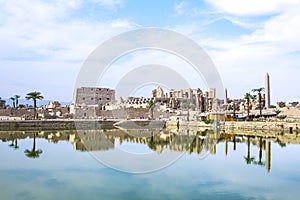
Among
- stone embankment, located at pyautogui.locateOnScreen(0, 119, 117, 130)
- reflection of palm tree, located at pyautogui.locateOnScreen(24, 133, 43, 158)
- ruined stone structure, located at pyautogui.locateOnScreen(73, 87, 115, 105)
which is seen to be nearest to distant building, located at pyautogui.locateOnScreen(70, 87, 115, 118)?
ruined stone structure, located at pyautogui.locateOnScreen(73, 87, 115, 105)

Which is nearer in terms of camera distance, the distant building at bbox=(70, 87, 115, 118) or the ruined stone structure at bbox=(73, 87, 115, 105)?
the distant building at bbox=(70, 87, 115, 118)

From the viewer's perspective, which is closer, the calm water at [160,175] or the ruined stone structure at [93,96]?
the calm water at [160,175]

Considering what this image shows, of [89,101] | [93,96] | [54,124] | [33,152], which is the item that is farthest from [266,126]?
[93,96]

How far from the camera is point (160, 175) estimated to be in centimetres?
1390

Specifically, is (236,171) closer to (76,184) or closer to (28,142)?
(76,184)

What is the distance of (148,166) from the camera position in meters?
15.8

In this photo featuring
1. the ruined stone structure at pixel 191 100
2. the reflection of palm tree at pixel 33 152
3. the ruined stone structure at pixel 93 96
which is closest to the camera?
the reflection of palm tree at pixel 33 152

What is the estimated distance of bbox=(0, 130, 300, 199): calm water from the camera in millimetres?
11023

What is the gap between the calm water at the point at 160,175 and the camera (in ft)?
36.2

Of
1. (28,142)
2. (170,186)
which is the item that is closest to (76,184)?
(170,186)

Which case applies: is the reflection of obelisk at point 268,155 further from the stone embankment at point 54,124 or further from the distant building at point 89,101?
the distant building at point 89,101

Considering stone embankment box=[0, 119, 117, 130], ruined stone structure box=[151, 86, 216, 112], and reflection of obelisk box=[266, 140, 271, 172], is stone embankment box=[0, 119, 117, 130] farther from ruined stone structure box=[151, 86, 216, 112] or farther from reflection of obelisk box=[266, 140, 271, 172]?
ruined stone structure box=[151, 86, 216, 112]

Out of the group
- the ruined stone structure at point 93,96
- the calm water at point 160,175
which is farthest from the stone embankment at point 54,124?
the calm water at point 160,175

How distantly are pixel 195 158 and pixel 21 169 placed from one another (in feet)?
29.5
